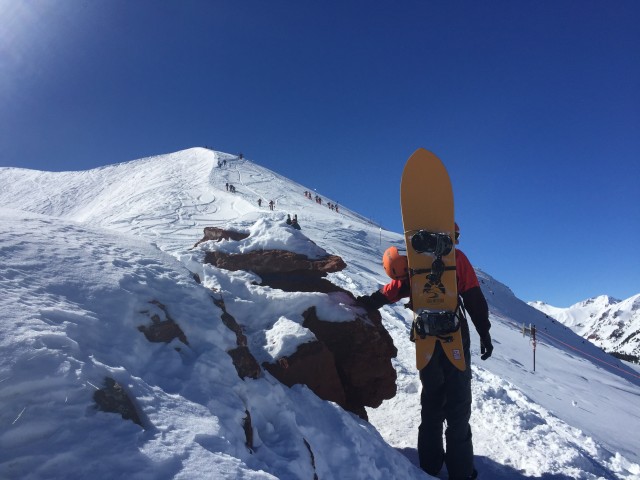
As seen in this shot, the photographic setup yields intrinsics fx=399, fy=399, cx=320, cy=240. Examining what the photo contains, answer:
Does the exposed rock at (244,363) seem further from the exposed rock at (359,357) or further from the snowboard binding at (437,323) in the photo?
the snowboard binding at (437,323)

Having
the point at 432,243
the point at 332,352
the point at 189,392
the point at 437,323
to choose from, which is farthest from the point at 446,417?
the point at 189,392

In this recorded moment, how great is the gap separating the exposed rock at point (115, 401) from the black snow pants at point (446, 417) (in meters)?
3.80

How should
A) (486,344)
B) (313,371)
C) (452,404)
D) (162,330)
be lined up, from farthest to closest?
(486,344), (313,371), (452,404), (162,330)

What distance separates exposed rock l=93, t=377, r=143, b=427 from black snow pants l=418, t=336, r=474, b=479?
3.80 meters

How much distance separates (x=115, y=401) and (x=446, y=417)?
4.22 m

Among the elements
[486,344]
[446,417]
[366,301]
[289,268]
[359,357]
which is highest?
[289,268]

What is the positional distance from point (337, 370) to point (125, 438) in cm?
385

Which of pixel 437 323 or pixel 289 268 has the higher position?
pixel 289 268

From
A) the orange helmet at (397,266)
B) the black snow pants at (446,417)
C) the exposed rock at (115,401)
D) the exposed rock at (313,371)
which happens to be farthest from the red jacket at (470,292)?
the exposed rock at (115,401)

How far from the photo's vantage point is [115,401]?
2.97 m

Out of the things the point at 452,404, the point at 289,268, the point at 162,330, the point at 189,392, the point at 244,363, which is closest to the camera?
the point at 189,392

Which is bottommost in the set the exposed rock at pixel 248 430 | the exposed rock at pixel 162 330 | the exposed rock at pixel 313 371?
the exposed rock at pixel 248 430

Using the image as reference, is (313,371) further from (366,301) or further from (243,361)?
(366,301)

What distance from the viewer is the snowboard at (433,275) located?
5.43 meters
